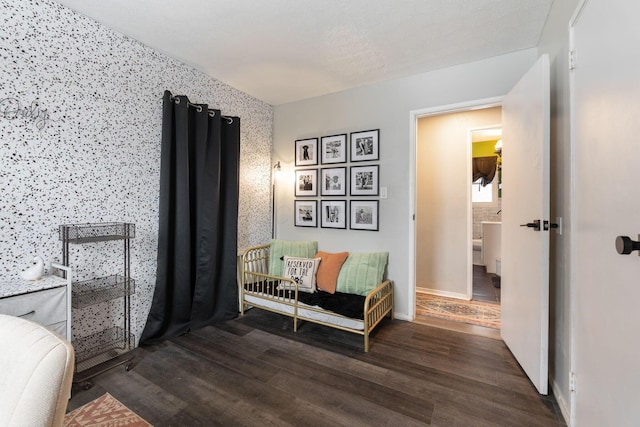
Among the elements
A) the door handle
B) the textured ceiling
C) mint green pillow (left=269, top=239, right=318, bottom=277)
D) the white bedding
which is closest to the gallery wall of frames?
mint green pillow (left=269, top=239, right=318, bottom=277)

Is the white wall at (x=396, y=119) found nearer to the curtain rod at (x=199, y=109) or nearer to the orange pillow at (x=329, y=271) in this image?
the orange pillow at (x=329, y=271)

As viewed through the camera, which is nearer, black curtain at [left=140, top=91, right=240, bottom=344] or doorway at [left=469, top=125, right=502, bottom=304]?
black curtain at [left=140, top=91, right=240, bottom=344]

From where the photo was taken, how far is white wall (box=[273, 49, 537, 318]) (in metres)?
2.51

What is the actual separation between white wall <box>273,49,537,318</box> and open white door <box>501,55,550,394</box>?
1.44 ft

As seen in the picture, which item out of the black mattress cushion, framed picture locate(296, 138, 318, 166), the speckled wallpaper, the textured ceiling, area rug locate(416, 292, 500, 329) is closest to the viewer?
the speckled wallpaper

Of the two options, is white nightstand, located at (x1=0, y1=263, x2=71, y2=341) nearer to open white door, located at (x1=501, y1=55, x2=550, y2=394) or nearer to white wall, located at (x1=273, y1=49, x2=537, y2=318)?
white wall, located at (x1=273, y1=49, x2=537, y2=318)

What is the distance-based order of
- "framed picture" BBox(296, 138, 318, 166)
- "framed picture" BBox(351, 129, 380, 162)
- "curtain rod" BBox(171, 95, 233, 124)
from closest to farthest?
"curtain rod" BBox(171, 95, 233, 124) → "framed picture" BBox(351, 129, 380, 162) → "framed picture" BBox(296, 138, 318, 166)

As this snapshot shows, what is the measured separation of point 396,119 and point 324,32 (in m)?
1.16

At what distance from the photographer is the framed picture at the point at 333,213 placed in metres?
3.20

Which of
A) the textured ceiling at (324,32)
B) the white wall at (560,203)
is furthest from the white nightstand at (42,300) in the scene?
the white wall at (560,203)

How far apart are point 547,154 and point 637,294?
109cm

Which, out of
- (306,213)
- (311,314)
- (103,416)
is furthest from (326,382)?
(306,213)

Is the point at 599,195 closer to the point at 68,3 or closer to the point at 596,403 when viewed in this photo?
the point at 596,403

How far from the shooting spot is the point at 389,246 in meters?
2.93
